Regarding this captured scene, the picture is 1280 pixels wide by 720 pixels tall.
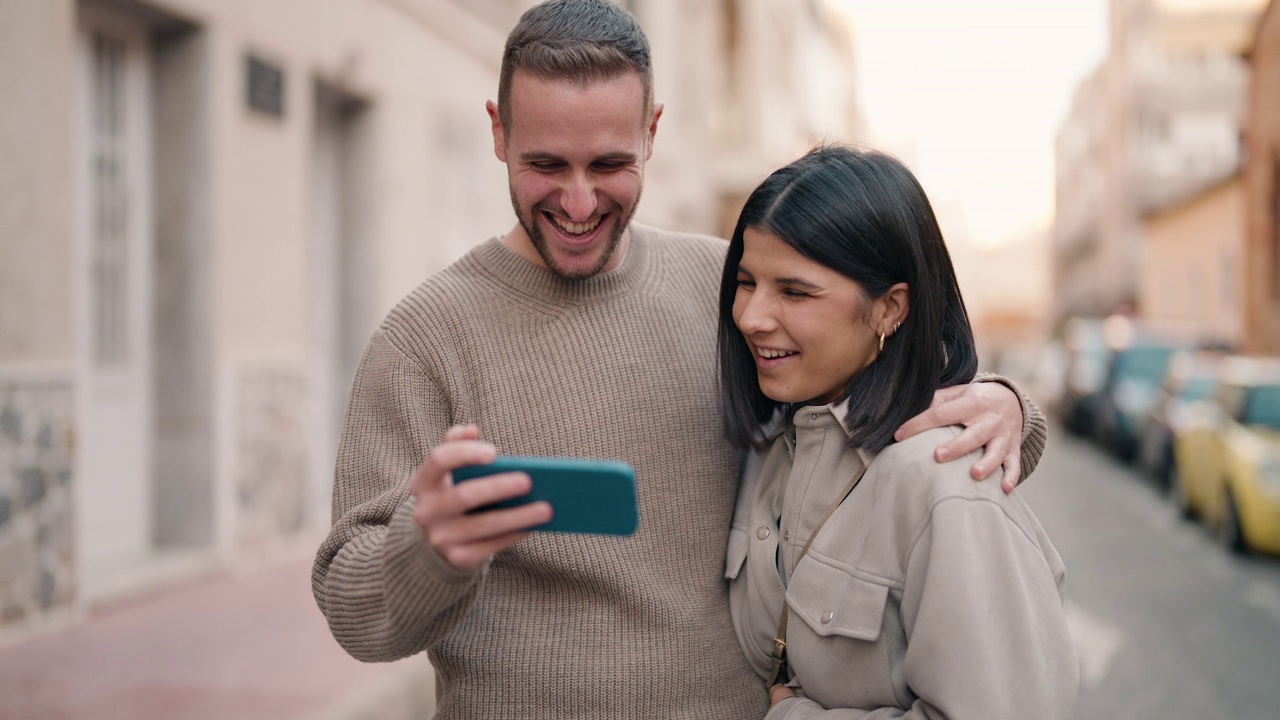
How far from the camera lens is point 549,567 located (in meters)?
2.10

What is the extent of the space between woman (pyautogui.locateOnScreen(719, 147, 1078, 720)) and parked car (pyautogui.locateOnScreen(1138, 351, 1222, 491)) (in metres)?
11.4

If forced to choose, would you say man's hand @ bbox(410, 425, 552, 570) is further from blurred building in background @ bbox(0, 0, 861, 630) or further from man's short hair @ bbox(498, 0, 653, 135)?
blurred building in background @ bbox(0, 0, 861, 630)

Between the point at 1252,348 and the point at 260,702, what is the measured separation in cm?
2112

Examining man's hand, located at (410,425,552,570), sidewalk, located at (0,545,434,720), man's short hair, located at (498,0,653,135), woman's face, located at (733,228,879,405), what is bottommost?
sidewalk, located at (0,545,434,720)

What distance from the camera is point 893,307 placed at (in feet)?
6.94

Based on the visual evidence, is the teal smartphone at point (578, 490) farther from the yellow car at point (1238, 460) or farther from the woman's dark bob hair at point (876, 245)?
the yellow car at point (1238, 460)

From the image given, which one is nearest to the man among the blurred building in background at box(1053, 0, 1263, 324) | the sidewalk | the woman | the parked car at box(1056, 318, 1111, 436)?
the woman

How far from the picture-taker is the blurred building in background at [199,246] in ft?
18.5

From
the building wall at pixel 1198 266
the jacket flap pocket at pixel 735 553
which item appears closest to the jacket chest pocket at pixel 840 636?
the jacket flap pocket at pixel 735 553

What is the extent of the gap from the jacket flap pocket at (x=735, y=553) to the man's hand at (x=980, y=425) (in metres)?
0.44

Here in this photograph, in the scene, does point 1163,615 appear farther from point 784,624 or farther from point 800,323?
point 800,323

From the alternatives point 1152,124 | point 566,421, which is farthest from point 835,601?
point 1152,124

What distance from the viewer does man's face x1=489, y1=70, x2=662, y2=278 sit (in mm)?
2037

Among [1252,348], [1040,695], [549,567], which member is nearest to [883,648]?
[1040,695]
